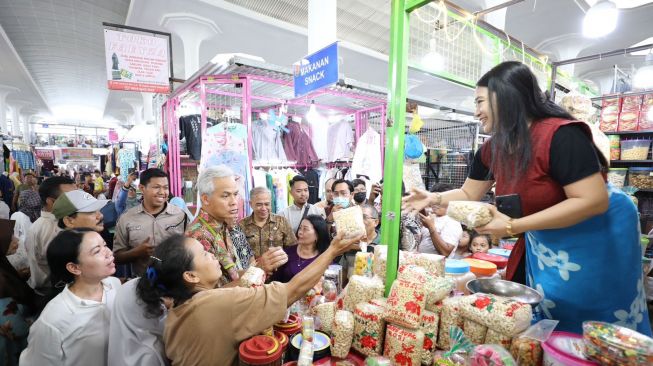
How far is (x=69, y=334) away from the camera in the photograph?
5.28ft

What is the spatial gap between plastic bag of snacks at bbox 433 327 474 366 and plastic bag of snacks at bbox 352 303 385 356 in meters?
0.22

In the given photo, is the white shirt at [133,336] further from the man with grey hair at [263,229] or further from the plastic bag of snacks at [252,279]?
the man with grey hair at [263,229]

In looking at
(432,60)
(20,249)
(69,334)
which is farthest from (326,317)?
(20,249)

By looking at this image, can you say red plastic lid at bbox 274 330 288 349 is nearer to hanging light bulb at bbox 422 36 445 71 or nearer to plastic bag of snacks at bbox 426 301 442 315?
plastic bag of snacks at bbox 426 301 442 315

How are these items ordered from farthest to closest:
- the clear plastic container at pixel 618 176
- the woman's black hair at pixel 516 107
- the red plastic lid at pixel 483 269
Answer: the clear plastic container at pixel 618 176 → the red plastic lid at pixel 483 269 → the woman's black hair at pixel 516 107

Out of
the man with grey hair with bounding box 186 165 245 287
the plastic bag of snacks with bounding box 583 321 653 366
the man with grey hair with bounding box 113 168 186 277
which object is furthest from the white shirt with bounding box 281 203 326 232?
the plastic bag of snacks with bounding box 583 321 653 366

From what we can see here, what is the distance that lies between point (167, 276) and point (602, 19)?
4.22 meters

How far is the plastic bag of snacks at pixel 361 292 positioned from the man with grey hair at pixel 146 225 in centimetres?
194

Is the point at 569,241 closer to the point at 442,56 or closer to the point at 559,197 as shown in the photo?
the point at 559,197

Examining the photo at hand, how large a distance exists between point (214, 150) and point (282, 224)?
1.53 m

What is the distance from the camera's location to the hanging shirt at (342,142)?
650 centimetres

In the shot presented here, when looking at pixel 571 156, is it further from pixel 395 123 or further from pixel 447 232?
pixel 447 232

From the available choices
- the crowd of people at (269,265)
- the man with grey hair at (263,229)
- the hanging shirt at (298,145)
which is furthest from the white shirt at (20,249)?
the hanging shirt at (298,145)

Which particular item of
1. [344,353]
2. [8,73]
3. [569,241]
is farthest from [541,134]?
[8,73]
